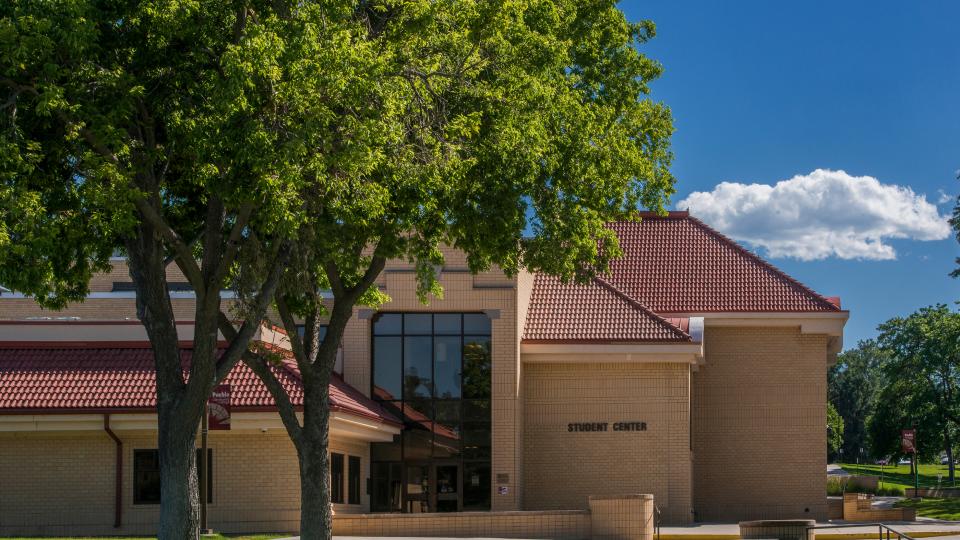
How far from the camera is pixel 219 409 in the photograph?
27516mm

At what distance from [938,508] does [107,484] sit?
112 feet

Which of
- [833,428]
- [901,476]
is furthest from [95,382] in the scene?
[833,428]

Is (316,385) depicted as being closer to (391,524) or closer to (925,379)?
(391,524)

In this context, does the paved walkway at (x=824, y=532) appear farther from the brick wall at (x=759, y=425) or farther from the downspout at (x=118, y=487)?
the brick wall at (x=759, y=425)

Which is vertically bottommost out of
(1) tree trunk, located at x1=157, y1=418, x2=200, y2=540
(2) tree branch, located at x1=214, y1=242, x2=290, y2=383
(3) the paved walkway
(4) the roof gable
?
(3) the paved walkway

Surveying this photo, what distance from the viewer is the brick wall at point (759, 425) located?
38500 millimetres

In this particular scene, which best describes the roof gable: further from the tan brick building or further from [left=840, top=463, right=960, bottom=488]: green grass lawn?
[left=840, top=463, right=960, bottom=488]: green grass lawn

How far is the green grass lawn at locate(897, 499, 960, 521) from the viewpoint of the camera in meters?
46.3

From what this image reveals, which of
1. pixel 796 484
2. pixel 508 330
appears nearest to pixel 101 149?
pixel 508 330

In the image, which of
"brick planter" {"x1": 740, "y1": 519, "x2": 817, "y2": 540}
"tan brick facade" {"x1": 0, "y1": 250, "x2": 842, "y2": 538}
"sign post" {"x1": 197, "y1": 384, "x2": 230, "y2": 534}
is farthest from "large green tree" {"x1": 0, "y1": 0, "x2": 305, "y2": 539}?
"brick planter" {"x1": 740, "y1": 519, "x2": 817, "y2": 540}

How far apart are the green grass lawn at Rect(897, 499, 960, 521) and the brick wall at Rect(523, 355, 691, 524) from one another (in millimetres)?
14315

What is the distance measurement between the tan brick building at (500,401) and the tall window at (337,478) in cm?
8

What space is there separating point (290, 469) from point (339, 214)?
11.6 m

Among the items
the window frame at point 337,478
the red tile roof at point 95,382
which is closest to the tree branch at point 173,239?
the red tile roof at point 95,382
